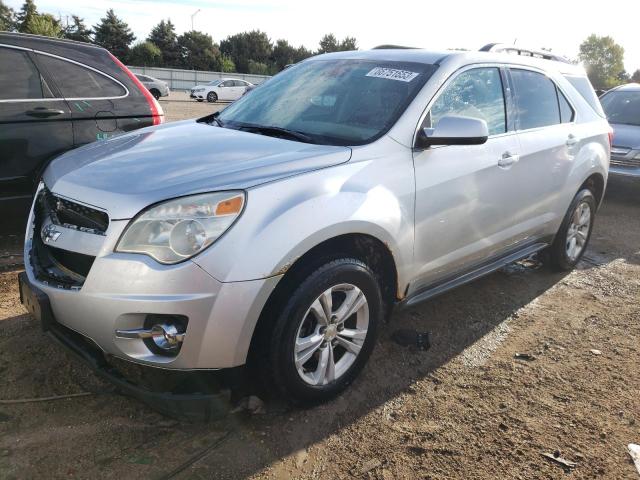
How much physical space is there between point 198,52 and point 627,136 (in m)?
65.9

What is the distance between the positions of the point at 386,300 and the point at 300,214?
3.14 feet

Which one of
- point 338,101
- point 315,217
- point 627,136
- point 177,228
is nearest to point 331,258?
point 315,217

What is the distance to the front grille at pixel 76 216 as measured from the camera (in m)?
2.24

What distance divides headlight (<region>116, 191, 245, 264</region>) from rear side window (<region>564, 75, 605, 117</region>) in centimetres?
389

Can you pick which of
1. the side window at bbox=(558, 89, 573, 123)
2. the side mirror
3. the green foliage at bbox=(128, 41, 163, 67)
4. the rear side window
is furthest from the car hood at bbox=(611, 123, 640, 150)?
the green foliage at bbox=(128, 41, 163, 67)

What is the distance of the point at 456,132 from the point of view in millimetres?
2855

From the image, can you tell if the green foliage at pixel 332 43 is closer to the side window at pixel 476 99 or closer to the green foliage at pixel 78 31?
the green foliage at pixel 78 31

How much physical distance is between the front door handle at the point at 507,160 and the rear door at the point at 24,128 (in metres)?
3.44

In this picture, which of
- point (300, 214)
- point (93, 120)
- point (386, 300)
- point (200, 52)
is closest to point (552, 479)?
point (386, 300)

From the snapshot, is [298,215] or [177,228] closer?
[177,228]

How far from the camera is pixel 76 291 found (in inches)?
87.0

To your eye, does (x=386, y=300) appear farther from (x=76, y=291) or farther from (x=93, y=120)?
(x=93, y=120)

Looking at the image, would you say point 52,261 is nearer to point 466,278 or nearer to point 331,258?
point 331,258

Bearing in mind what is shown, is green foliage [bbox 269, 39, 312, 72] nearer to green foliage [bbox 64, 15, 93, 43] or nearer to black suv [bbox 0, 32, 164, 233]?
green foliage [bbox 64, 15, 93, 43]
